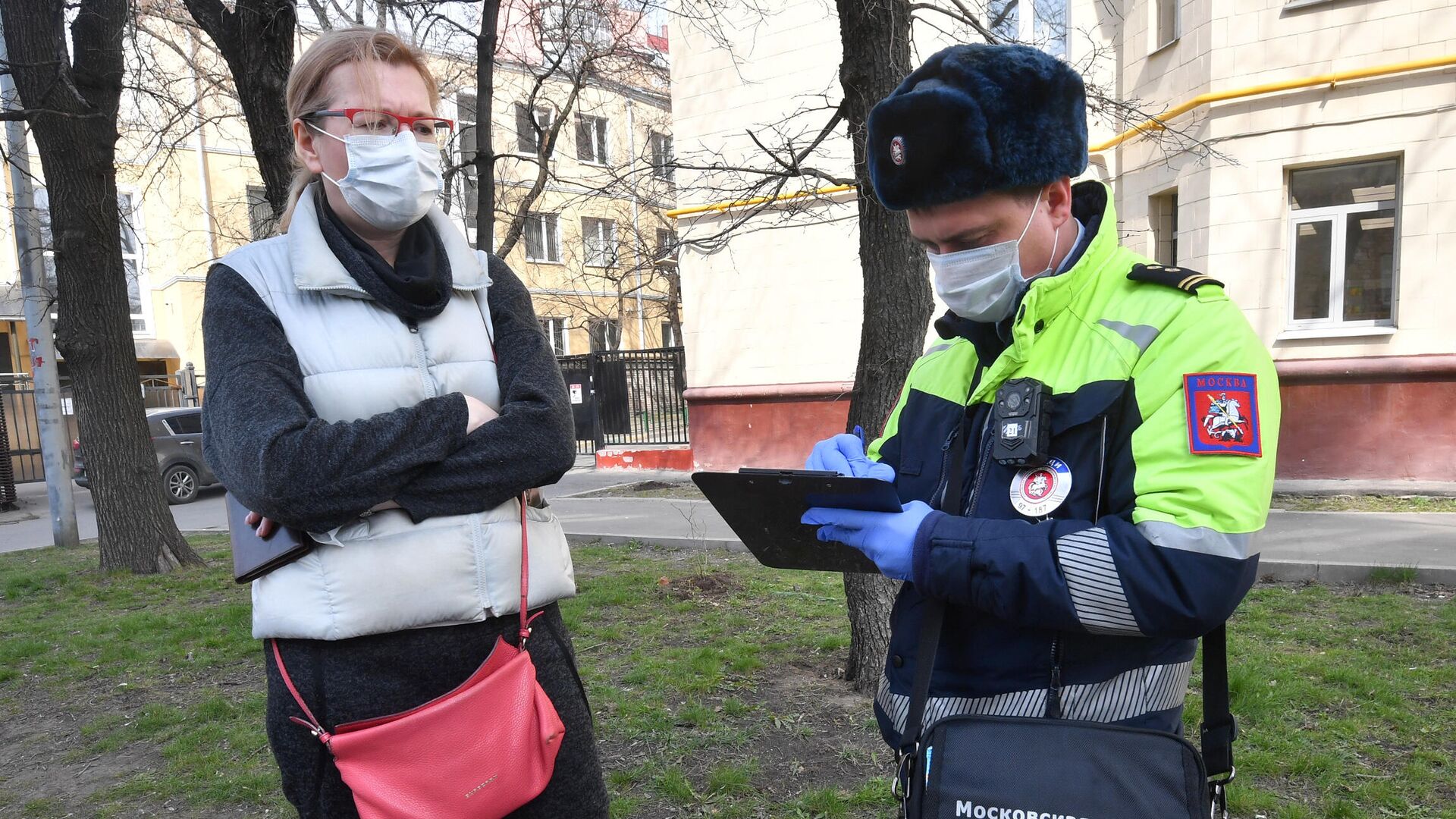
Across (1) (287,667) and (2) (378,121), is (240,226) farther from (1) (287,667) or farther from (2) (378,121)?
(1) (287,667)

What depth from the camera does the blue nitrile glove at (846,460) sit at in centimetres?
158

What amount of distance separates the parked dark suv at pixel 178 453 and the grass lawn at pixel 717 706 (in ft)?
28.1

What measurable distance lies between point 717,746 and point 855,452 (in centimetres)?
219

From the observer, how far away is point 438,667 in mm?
1672

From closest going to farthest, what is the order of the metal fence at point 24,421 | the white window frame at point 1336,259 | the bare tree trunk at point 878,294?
the bare tree trunk at point 878,294
the white window frame at point 1336,259
the metal fence at point 24,421

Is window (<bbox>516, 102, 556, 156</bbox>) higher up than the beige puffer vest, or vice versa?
window (<bbox>516, 102, 556, 156</bbox>)

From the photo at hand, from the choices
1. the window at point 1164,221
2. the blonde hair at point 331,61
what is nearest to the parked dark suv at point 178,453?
the window at point 1164,221

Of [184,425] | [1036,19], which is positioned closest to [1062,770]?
[1036,19]

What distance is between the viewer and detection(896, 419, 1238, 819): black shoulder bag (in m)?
1.16

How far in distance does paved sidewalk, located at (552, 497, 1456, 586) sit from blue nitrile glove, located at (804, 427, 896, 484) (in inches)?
145

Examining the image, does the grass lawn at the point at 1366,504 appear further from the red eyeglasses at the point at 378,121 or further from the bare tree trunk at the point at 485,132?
the red eyeglasses at the point at 378,121

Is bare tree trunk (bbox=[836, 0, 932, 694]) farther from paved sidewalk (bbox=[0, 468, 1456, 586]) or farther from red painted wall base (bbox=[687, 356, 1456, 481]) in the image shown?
red painted wall base (bbox=[687, 356, 1456, 481])

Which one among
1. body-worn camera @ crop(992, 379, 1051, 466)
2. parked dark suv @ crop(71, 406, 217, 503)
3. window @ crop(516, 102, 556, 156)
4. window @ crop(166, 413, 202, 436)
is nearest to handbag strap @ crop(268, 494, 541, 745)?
body-worn camera @ crop(992, 379, 1051, 466)

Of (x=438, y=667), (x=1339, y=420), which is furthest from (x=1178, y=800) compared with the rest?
(x=1339, y=420)
